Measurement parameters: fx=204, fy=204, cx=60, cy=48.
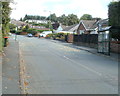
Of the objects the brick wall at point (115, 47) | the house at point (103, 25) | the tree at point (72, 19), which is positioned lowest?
the brick wall at point (115, 47)

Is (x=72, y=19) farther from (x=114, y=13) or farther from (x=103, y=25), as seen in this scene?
(x=114, y=13)

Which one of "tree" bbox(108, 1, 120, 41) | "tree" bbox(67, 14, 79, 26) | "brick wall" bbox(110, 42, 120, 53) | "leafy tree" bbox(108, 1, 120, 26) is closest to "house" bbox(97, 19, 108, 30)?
"tree" bbox(108, 1, 120, 41)

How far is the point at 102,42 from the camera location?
20312 millimetres

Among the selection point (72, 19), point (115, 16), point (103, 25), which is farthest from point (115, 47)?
point (72, 19)

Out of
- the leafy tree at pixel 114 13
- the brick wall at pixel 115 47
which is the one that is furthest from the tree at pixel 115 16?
the brick wall at pixel 115 47

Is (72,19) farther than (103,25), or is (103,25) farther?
(72,19)

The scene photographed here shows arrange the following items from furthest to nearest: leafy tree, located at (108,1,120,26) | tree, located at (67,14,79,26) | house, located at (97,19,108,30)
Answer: tree, located at (67,14,79,26), house, located at (97,19,108,30), leafy tree, located at (108,1,120,26)

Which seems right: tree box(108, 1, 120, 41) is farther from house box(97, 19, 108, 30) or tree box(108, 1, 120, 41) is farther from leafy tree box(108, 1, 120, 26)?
house box(97, 19, 108, 30)

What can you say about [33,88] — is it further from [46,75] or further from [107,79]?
[107,79]

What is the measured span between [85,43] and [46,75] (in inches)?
907

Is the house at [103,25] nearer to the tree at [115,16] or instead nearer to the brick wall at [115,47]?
the tree at [115,16]

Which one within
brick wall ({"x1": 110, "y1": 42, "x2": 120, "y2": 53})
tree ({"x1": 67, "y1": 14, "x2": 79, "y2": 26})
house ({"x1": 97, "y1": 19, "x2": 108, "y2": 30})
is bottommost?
brick wall ({"x1": 110, "y1": 42, "x2": 120, "y2": 53})

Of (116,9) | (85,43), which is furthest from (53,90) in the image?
(85,43)

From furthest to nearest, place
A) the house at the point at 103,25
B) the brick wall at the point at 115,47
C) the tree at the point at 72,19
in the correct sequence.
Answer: the tree at the point at 72,19 → the house at the point at 103,25 → the brick wall at the point at 115,47
